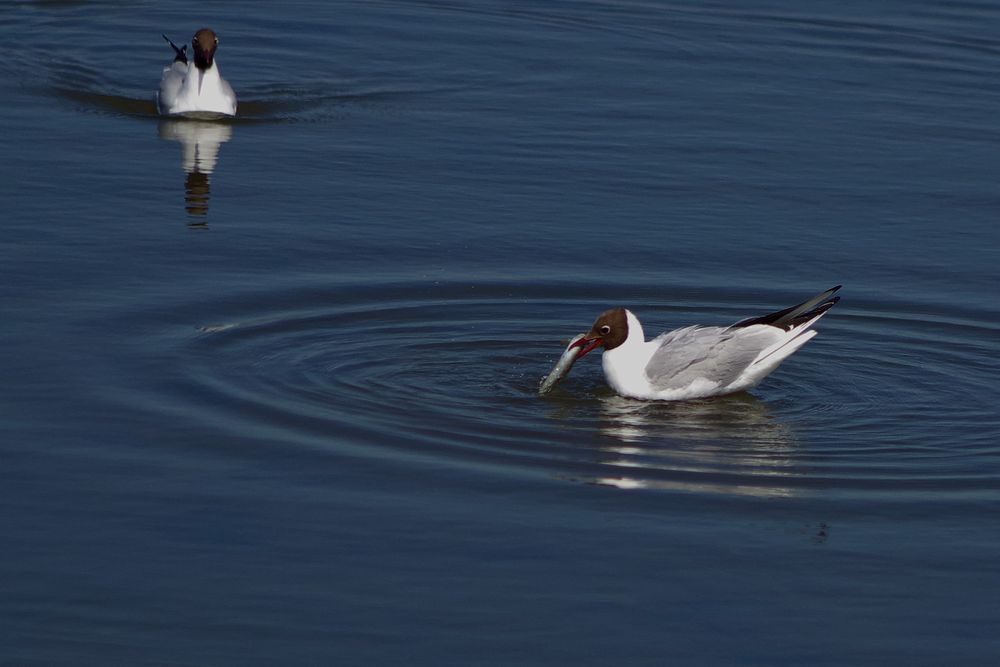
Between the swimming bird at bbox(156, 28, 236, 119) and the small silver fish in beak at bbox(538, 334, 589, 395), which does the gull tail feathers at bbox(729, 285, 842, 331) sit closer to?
the small silver fish in beak at bbox(538, 334, 589, 395)

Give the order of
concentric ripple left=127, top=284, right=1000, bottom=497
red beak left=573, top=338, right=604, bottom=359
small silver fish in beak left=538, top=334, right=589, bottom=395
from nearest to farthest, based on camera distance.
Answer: concentric ripple left=127, top=284, right=1000, bottom=497 → small silver fish in beak left=538, top=334, right=589, bottom=395 → red beak left=573, top=338, right=604, bottom=359

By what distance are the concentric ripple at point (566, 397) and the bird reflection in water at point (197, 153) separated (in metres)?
2.69

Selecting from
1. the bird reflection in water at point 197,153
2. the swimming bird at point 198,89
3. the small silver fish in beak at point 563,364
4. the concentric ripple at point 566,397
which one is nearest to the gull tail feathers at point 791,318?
the concentric ripple at point 566,397

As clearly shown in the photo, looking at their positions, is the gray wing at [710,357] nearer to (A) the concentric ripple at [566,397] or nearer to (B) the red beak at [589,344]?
(A) the concentric ripple at [566,397]

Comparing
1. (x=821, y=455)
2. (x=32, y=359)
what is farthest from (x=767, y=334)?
(x=32, y=359)

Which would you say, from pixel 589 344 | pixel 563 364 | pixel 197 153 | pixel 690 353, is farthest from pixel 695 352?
pixel 197 153

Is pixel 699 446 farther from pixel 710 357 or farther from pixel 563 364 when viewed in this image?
pixel 563 364

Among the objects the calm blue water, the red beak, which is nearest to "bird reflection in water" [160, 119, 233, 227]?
the calm blue water

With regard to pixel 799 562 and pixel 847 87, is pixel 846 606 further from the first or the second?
pixel 847 87

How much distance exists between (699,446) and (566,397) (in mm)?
1291

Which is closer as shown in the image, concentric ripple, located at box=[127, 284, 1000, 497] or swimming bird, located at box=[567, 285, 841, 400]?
concentric ripple, located at box=[127, 284, 1000, 497]

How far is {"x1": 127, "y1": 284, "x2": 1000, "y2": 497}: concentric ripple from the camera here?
33.8 feet

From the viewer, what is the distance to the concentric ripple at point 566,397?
10.3 meters

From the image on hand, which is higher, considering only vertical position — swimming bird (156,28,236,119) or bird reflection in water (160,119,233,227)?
swimming bird (156,28,236,119)
